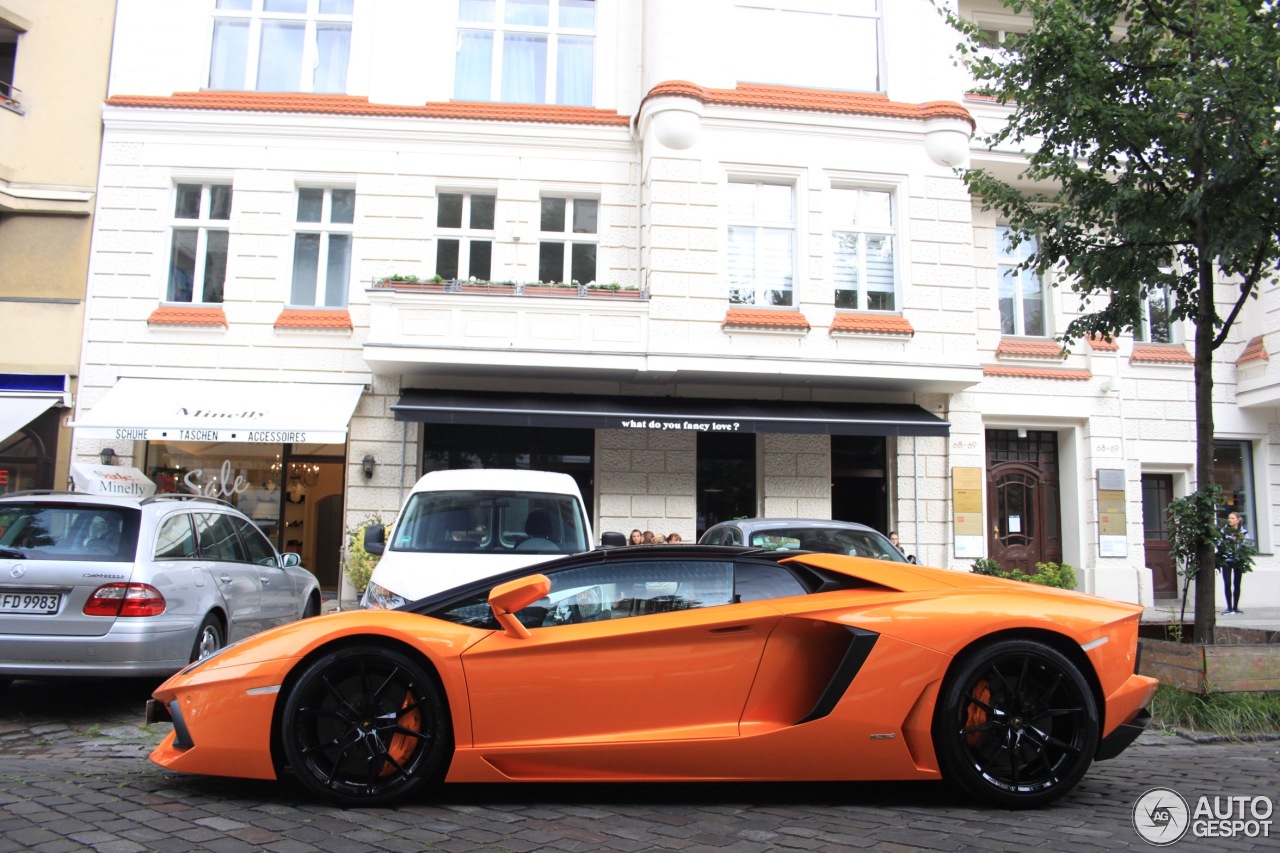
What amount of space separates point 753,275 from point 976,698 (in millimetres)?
11121

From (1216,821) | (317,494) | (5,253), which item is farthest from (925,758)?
(5,253)

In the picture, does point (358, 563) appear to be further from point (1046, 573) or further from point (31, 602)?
point (1046, 573)

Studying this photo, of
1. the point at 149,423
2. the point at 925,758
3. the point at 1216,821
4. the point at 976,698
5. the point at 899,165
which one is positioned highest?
the point at 899,165

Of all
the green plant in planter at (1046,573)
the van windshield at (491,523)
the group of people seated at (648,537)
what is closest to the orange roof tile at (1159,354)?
the green plant in planter at (1046,573)

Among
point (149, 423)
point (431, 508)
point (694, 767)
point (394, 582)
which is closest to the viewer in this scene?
point (694, 767)

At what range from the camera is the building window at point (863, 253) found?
580 inches

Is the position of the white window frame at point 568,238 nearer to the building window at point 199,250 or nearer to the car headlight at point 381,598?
the building window at point 199,250

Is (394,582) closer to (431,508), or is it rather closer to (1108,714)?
(431,508)

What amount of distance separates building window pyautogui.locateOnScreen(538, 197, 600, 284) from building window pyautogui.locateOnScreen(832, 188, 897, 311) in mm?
4033

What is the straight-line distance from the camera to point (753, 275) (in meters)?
14.5

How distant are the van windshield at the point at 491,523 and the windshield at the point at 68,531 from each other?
1.89m

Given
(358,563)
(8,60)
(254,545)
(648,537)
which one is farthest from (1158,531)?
(8,60)

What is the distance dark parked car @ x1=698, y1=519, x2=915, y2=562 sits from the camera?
8.43m

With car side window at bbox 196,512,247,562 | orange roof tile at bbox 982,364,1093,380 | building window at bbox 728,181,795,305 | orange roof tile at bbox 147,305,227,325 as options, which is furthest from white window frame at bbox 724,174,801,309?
car side window at bbox 196,512,247,562
